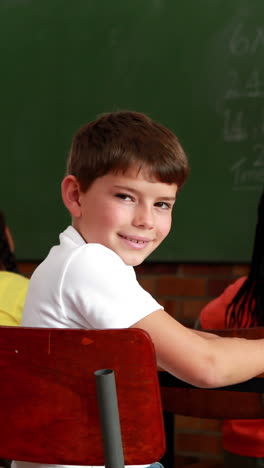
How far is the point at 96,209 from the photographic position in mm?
1255

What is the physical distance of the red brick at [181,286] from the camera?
9.39 ft

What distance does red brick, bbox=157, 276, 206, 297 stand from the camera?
113 inches

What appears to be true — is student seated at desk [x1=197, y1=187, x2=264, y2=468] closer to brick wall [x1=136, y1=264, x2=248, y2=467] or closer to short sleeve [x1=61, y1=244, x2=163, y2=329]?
brick wall [x1=136, y1=264, x2=248, y2=467]

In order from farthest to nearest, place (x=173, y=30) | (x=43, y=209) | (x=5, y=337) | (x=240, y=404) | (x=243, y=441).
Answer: (x=43, y=209), (x=173, y=30), (x=243, y=441), (x=240, y=404), (x=5, y=337)

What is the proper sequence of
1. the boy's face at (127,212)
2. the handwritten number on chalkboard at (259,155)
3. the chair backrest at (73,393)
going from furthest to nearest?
the handwritten number on chalkboard at (259,155), the boy's face at (127,212), the chair backrest at (73,393)

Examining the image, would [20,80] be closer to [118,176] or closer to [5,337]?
[118,176]

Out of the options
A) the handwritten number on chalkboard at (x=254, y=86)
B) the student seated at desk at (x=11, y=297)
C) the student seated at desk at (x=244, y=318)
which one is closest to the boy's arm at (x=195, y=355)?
the student seated at desk at (x=244, y=318)

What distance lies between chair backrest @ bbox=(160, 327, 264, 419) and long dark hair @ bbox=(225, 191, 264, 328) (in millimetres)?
706

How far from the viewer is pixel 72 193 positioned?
135 centimetres

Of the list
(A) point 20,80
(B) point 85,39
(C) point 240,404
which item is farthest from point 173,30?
(C) point 240,404

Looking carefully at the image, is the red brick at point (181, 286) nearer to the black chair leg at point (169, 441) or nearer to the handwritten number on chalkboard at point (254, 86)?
the handwritten number on chalkboard at point (254, 86)

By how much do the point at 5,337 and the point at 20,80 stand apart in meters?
2.44

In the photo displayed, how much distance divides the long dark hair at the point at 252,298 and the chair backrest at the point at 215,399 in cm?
71

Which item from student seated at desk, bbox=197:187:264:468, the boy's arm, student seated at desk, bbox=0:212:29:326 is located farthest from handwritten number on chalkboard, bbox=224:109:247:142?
the boy's arm
